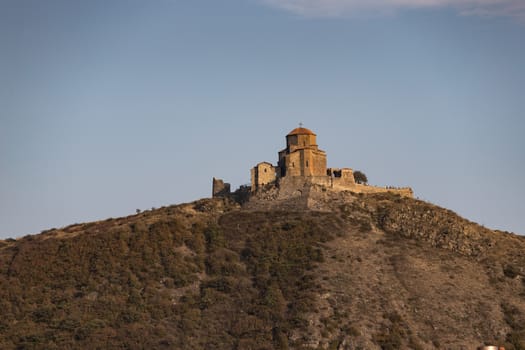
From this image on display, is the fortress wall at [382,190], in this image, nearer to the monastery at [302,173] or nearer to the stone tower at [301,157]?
the monastery at [302,173]

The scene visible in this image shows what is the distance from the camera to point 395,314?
90.6 metres

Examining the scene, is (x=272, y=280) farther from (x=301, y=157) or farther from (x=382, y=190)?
(x=382, y=190)

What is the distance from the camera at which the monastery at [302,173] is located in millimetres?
107812

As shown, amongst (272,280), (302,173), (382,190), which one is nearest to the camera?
(272,280)

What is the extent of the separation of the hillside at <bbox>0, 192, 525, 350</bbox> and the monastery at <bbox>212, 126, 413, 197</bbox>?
135cm

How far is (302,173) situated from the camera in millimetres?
108250

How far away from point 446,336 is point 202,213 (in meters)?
30.5

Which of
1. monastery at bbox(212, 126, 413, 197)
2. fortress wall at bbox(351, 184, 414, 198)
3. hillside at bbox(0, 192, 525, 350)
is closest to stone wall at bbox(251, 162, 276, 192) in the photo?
monastery at bbox(212, 126, 413, 197)

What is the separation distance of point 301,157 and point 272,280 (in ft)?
54.3

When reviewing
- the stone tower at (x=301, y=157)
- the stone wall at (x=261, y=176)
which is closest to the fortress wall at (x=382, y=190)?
the stone tower at (x=301, y=157)

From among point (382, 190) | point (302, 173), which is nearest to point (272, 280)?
point (302, 173)

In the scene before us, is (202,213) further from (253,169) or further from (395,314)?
(395,314)

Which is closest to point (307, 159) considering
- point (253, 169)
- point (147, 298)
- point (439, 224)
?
point (253, 169)

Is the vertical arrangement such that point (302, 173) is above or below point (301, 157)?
below
